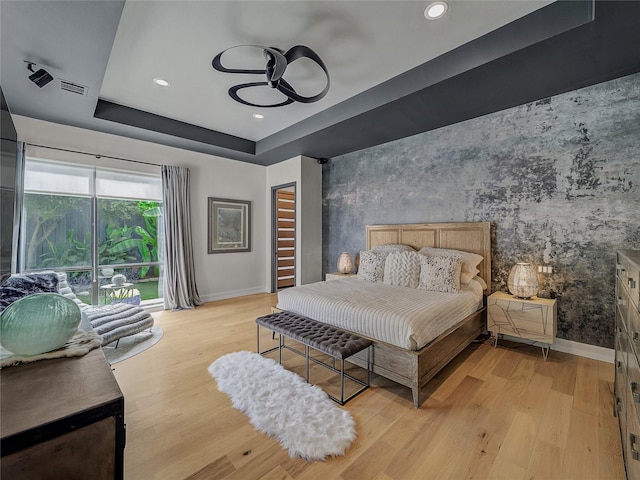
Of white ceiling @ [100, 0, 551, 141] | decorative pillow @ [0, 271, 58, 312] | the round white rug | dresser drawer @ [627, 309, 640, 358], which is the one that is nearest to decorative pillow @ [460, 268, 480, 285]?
dresser drawer @ [627, 309, 640, 358]

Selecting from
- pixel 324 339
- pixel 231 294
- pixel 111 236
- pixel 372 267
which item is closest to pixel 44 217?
pixel 111 236

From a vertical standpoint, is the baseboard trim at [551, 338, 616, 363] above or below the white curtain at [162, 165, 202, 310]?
below

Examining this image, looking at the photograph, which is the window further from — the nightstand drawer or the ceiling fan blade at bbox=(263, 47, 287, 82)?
the nightstand drawer

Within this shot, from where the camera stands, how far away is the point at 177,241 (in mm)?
4754

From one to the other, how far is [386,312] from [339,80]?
102 inches

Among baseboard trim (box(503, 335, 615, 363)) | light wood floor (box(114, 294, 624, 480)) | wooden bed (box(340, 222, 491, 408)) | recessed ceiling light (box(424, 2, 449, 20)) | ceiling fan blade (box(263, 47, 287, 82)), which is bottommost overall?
light wood floor (box(114, 294, 624, 480))

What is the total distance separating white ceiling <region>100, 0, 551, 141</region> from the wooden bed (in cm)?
209

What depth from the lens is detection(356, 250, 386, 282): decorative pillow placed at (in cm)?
391

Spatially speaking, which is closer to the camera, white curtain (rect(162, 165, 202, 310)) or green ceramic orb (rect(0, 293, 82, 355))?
green ceramic orb (rect(0, 293, 82, 355))

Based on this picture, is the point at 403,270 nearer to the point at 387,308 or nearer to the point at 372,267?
the point at 372,267

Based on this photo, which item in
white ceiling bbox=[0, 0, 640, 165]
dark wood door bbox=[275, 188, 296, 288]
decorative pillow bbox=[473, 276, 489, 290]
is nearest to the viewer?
white ceiling bbox=[0, 0, 640, 165]

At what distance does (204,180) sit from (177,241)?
49.8 inches

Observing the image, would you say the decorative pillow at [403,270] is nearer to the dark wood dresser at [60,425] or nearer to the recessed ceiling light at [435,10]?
the recessed ceiling light at [435,10]

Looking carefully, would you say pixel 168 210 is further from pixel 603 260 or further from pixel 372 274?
pixel 603 260
